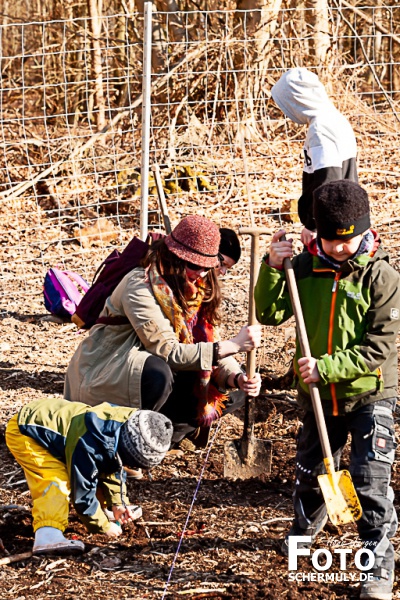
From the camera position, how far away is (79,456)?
3668 millimetres

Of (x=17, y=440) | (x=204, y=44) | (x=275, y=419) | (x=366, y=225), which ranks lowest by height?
(x=275, y=419)

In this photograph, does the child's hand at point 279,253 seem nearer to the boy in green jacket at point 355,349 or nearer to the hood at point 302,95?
the boy in green jacket at point 355,349

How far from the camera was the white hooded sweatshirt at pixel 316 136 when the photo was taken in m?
4.46

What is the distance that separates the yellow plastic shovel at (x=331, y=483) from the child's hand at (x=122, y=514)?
0.93 metres

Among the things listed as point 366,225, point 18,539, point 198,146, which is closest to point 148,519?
point 18,539

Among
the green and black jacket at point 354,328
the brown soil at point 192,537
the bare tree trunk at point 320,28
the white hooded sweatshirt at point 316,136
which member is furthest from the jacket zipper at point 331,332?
the bare tree trunk at point 320,28

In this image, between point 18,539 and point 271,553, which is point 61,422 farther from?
point 271,553

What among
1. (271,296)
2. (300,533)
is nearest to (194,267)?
(271,296)

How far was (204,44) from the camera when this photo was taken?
9.09 metres

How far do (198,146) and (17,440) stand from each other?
17.9 ft

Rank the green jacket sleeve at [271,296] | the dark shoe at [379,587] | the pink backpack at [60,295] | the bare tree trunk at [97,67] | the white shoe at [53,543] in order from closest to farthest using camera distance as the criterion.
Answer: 1. the dark shoe at [379,587]
2. the green jacket sleeve at [271,296]
3. the white shoe at [53,543]
4. the pink backpack at [60,295]
5. the bare tree trunk at [97,67]

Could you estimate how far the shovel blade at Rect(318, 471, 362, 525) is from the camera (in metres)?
3.30

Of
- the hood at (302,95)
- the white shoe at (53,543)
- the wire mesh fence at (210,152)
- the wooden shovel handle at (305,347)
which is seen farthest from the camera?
the wire mesh fence at (210,152)

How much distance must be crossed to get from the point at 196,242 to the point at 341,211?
3.56ft
